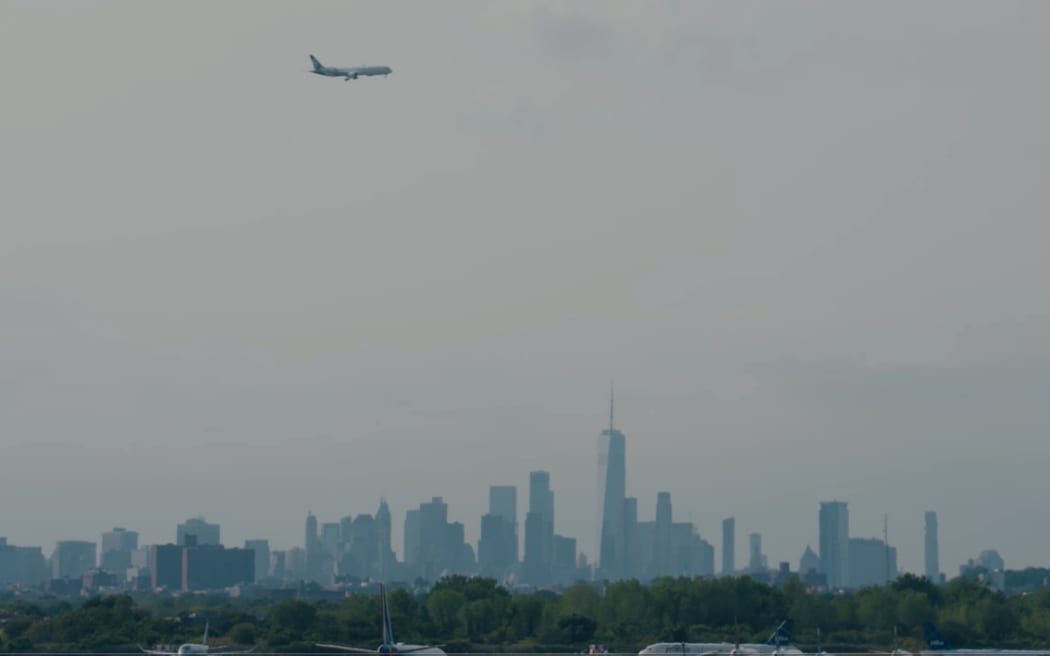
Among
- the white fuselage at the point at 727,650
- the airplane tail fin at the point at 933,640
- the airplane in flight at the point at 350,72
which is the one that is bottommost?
the white fuselage at the point at 727,650

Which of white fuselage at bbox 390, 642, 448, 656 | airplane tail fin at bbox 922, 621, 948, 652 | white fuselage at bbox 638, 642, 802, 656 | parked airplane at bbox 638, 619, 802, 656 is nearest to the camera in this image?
white fuselage at bbox 390, 642, 448, 656

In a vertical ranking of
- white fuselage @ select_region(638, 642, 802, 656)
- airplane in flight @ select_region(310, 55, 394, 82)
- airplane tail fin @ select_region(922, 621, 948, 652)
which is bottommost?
white fuselage @ select_region(638, 642, 802, 656)

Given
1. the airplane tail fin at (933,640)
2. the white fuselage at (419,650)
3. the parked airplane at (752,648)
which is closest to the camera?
the white fuselage at (419,650)

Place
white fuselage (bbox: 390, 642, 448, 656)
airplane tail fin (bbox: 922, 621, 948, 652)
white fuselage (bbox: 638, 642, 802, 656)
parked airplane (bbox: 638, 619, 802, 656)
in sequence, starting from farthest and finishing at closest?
airplane tail fin (bbox: 922, 621, 948, 652) < parked airplane (bbox: 638, 619, 802, 656) < white fuselage (bbox: 638, 642, 802, 656) < white fuselage (bbox: 390, 642, 448, 656)

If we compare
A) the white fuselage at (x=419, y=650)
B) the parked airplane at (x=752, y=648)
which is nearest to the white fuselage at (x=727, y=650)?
the parked airplane at (x=752, y=648)

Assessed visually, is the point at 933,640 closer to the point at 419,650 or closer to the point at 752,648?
the point at 752,648

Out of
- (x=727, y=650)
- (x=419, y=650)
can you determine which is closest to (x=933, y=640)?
(x=727, y=650)

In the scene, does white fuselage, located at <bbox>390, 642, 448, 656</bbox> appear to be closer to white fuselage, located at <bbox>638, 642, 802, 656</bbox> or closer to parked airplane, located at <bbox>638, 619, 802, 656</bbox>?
white fuselage, located at <bbox>638, 642, 802, 656</bbox>

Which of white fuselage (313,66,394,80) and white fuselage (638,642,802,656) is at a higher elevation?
white fuselage (313,66,394,80)

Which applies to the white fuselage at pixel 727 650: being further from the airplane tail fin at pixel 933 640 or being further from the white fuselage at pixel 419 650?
the white fuselage at pixel 419 650

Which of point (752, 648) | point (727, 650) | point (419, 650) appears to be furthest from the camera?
point (727, 650)

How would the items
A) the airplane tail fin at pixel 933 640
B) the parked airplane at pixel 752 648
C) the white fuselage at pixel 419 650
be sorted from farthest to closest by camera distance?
the airplane tail fin at pixel 933 640 → the parked airplane at pixel 752 648 → the white fuselage at pixel 419 650

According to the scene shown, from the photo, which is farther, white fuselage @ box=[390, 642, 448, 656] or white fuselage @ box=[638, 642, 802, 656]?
white fuselage @ box=[638, 642, 802, 656]

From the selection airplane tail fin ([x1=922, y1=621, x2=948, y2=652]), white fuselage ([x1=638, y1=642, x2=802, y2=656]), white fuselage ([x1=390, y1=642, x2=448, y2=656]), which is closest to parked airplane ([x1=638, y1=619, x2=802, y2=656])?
white fuselage ([x1=638, y1=642, x2=802, y2=656])
